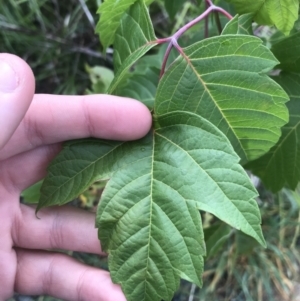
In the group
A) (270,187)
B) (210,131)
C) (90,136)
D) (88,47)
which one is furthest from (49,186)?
(88,47)

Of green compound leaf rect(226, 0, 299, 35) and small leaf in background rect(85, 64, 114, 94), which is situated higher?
green compound leaf rect(226, 0, 299, 35)

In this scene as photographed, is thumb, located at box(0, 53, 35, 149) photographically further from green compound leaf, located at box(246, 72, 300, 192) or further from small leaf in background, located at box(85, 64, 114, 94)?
small leaf in background, located at box(85, 64, 114, 94)

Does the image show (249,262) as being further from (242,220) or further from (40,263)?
(242,220)

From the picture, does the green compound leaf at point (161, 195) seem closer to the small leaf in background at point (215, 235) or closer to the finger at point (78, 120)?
the finger at point (78, 120)

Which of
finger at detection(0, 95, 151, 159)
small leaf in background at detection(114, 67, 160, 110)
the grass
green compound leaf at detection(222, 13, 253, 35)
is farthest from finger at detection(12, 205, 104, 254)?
the grass

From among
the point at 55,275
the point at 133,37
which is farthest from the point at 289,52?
the point at 55,275

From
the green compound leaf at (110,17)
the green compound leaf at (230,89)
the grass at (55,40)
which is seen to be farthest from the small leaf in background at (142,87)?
the grass at (55,40)
